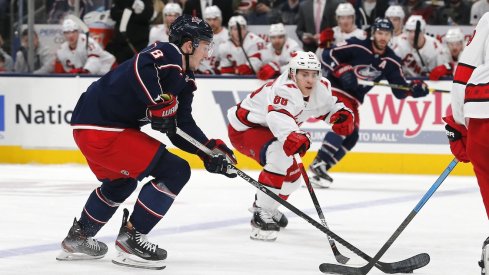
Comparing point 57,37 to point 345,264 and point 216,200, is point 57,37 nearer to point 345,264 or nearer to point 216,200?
point 216,200

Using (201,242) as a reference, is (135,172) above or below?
above

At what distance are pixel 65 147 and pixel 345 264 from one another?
17.9 feet

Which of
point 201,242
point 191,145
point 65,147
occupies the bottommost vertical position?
point 65,147

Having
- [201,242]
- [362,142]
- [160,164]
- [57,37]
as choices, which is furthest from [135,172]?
[57,37]

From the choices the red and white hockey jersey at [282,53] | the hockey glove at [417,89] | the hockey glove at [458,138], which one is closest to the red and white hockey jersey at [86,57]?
the red and white hockey jersey at [282,53]

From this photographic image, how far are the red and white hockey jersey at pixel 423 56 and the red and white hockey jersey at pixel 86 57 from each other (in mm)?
2638

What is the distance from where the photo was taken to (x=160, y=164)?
165 inches

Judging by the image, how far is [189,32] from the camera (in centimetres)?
421

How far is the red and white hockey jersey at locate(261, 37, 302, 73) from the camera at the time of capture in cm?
935

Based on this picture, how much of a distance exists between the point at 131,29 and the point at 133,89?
19.2ft

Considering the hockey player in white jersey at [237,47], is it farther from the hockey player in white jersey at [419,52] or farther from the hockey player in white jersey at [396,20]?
the hockey player in white jersey at [419,52]

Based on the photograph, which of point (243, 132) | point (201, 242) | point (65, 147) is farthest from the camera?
point (65, 147)

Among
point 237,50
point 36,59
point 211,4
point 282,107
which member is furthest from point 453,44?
point 282,107

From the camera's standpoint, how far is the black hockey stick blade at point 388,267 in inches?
160
